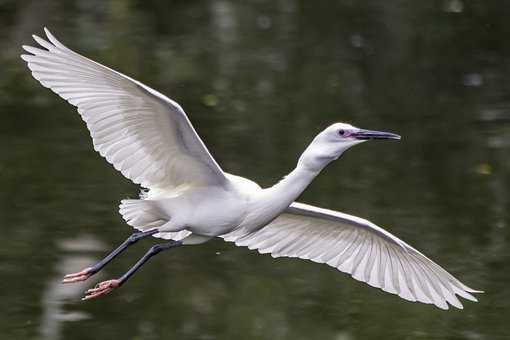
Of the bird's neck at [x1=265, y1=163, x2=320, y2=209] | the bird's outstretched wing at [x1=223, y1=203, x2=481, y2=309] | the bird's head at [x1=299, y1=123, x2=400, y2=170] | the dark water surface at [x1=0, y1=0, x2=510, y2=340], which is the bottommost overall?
the dark water surface at [x1=0, y1=0, x2=510, y2=340]

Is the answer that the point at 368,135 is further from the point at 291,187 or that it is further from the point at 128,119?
the point at 128,119

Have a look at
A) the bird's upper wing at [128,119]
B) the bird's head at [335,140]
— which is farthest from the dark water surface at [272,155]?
the bird's head at [335,140]

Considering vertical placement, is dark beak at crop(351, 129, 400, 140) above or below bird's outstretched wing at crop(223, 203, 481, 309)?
above

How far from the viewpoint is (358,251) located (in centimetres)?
819

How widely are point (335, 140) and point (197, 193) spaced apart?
0.86 metres

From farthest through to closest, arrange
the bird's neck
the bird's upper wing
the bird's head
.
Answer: the bird's neck < the bird's head < the bird's upper wing

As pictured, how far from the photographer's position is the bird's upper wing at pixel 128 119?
22.8 feet

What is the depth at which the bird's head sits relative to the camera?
7129 mm

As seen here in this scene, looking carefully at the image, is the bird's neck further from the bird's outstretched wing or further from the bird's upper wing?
the bird's outstretched wing

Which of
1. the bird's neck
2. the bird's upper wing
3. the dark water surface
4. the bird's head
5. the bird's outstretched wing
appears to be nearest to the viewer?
the bird's upper wing

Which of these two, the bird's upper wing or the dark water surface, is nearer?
the bird's upper wing

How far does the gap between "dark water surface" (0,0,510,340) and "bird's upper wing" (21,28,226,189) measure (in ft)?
7.94

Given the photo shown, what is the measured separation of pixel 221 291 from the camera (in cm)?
1028

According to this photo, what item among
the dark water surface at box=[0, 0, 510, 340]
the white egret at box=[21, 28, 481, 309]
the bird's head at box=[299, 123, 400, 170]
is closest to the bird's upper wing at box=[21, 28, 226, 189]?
the white egret at box=[21, 28, 481, 309]
